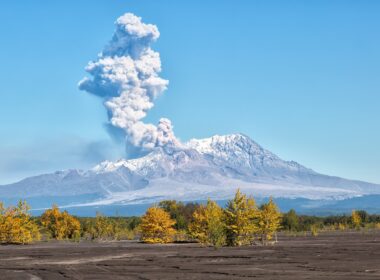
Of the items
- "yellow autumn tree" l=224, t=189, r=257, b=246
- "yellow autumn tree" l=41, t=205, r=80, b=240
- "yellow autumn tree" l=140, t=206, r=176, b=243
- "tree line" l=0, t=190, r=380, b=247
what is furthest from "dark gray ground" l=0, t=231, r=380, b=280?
"yellow autumn tree" l=41, t=205, r=80, b=240

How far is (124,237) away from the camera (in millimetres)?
107000

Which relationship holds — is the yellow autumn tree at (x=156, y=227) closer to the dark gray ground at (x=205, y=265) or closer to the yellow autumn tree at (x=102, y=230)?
the yellow autumn tree at (x=102, y=230)

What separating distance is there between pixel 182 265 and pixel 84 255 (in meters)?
16.2

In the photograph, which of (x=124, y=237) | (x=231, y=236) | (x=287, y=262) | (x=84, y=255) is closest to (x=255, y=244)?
(x=231, y=236)

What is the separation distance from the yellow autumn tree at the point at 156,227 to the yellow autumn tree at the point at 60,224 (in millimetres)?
20810

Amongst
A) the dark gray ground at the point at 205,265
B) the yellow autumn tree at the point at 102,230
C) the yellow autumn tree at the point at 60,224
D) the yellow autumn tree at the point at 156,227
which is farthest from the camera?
the yellow autumn tree at the point at 60,224

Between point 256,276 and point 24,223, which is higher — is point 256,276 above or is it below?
below

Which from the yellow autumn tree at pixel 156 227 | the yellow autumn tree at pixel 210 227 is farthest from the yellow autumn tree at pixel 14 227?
the yellow autumn tree at pixel 210 227

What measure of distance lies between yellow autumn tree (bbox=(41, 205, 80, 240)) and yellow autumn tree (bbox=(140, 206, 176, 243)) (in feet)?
68.3

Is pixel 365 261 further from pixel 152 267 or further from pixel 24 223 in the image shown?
pixel 24 223

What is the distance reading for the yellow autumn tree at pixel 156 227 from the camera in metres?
86.5

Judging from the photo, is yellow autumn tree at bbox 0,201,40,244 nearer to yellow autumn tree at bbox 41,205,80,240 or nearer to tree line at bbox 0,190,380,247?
tree line at bbox 0,190,380,247

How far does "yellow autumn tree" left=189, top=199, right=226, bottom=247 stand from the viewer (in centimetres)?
7319

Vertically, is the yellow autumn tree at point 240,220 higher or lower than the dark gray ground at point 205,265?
higher
